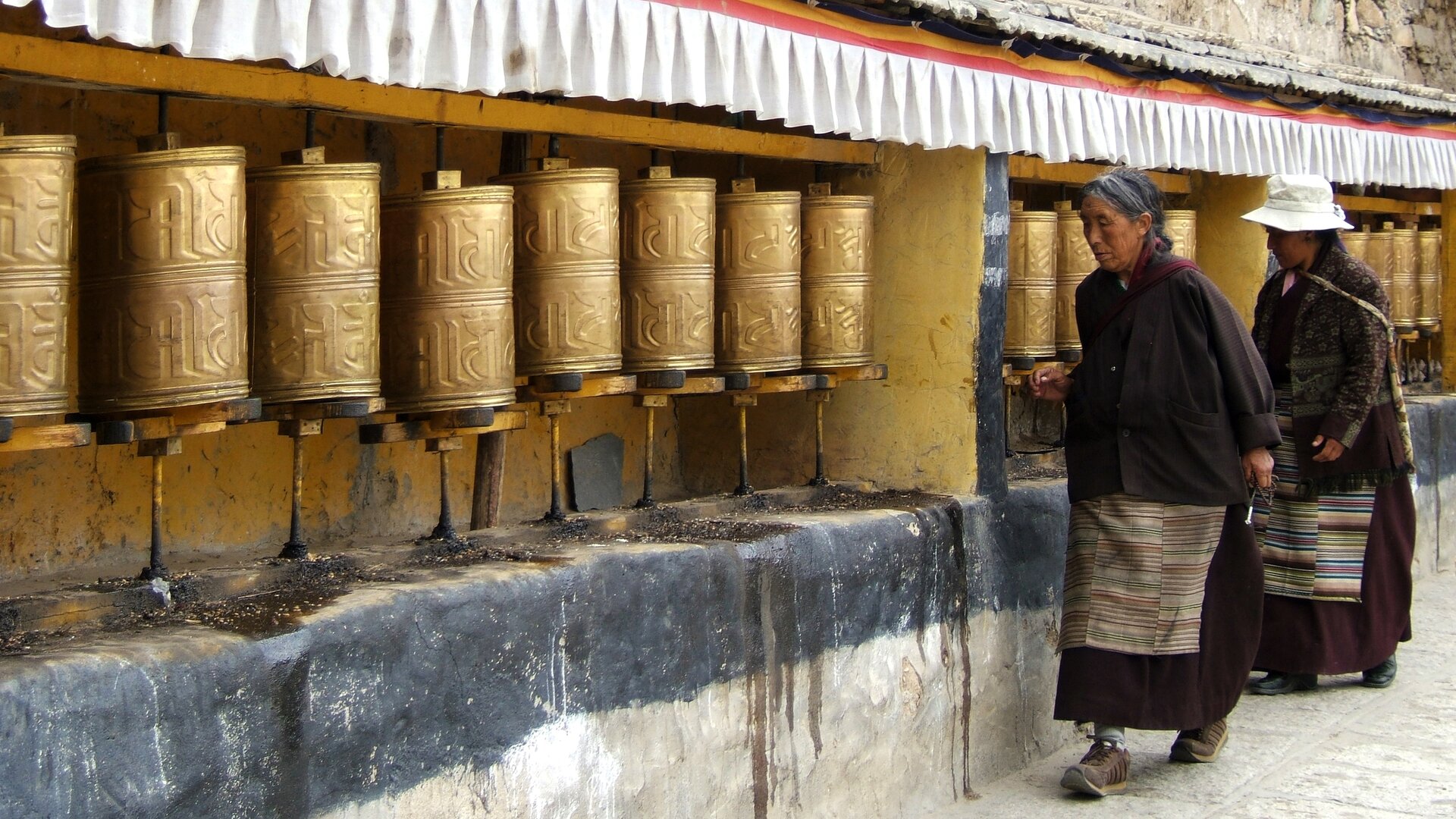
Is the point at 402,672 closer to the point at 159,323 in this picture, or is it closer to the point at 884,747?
the point at 159,323

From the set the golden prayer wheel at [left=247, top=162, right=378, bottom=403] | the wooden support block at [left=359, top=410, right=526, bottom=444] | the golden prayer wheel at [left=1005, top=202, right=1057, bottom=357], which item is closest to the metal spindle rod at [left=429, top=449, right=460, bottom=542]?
the wooden support block at [left=359, top=410, right=526, bottom=444]

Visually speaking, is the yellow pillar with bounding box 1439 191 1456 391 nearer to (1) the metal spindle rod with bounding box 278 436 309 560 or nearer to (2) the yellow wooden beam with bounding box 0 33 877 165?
(2) the yellow wooden beam with bounding box 0 33 877 165

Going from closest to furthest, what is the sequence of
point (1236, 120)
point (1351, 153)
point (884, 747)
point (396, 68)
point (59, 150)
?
point (59, 150), point (396, 68), point (884, 747), point (1236, 120), point (1351, 153)

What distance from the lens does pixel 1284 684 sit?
18.8ft

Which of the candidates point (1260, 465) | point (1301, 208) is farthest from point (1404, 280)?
point (1260, 465)

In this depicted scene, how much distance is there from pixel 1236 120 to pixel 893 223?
1.55m

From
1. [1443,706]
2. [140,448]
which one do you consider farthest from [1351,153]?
[140,448]

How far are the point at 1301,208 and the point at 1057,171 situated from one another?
85 centimetres

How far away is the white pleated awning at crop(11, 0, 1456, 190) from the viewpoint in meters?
2.50

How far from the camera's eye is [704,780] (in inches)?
141

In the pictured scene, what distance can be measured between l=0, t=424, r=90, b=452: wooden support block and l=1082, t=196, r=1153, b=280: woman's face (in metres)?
2.65

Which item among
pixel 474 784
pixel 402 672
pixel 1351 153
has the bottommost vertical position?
pixel 474 784

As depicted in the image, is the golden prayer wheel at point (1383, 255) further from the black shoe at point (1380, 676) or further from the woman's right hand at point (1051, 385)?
the woman's right hand at point (1051, 385)

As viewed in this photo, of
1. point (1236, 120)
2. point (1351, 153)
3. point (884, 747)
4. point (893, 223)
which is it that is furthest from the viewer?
point (1351, 153)
